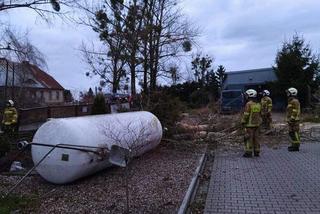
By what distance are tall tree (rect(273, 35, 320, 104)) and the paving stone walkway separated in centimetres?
3066

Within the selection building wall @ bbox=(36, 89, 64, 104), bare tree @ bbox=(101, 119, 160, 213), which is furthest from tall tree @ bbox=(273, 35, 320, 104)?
building wall @ bbox=(36, 89, 64, 104)

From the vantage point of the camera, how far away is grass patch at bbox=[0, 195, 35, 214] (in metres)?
7.62

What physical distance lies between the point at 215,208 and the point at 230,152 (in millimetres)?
7846

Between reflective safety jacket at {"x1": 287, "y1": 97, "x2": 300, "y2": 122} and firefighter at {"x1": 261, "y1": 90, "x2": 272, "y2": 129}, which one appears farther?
firefighter at {"x1": 261, "y1": 90, "x2": 272, "y2": 129}

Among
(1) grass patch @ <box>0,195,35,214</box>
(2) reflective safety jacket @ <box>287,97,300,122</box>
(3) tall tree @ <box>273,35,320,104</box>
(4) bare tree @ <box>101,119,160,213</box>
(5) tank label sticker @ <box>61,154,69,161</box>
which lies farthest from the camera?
(3) tall tree @ <box>273,35,320,104</box>

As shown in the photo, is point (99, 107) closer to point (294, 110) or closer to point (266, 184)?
point (294, 110)

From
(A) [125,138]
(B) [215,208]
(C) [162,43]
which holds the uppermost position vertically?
(C) [162,43]

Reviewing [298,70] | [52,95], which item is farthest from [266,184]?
[52,95]

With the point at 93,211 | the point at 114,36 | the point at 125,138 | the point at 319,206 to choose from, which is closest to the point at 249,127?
the point at 125,138

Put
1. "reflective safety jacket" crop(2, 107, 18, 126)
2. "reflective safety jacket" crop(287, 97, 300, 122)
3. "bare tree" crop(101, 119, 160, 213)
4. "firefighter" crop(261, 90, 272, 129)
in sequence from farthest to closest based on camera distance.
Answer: "firefighter" crop(261, 90, 272, 129)
"reflective safety jacket" crop(2, 107, 18, 126)
"reflective safety jacket" crop(287, 97, 300, 122)
"bare tree" crop(101, 119, 160, 213)

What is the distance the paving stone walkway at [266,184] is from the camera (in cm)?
780

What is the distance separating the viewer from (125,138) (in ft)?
36.6

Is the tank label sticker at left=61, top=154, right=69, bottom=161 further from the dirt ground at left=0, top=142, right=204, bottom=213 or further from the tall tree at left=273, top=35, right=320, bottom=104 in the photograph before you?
the tall tree at left=273, top=35, right=320, bottom=104

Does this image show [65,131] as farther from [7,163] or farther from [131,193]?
[7,163]
